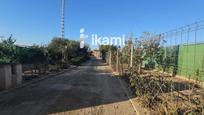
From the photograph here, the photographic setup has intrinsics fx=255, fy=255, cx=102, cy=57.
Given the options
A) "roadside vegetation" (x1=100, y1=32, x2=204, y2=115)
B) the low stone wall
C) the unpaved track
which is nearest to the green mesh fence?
"roadside vegetation" (x1=100, y1=32, x2=204, y2=115)

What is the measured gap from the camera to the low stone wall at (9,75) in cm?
1270

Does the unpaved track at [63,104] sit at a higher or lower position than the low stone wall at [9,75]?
lower

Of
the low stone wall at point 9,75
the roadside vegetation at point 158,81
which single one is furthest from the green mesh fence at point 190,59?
the low stone wall at point 9,75

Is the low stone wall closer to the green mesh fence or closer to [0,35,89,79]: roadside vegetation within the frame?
[0,35,89,79]: roadside vegetation

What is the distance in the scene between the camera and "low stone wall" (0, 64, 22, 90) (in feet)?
41.7

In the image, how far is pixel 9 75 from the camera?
13492mm

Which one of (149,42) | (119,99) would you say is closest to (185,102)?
(119,99)

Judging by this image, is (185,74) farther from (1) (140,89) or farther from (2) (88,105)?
(2) (88,105)

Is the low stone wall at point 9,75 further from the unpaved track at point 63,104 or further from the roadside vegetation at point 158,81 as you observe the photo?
the roadside vegetation at point 158,81

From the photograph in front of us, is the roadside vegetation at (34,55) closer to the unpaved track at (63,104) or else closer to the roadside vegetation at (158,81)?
the unpaved track at (63,104)

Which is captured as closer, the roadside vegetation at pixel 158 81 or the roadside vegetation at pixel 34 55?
the roadside vegetation at pixel 158 81

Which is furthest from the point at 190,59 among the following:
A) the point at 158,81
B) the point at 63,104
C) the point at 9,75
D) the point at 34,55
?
the point at 34,55

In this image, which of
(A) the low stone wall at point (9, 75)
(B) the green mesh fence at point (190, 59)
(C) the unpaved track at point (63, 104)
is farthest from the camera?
(B) the green mesh fence at point (190, 59)

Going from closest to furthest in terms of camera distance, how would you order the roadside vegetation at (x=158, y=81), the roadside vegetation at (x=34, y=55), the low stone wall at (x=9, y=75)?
the roadside vegetation at (x=158, y=81), the low stone wall at (x=9, y=75), the roadside vegetation at (x=34, y=55)
